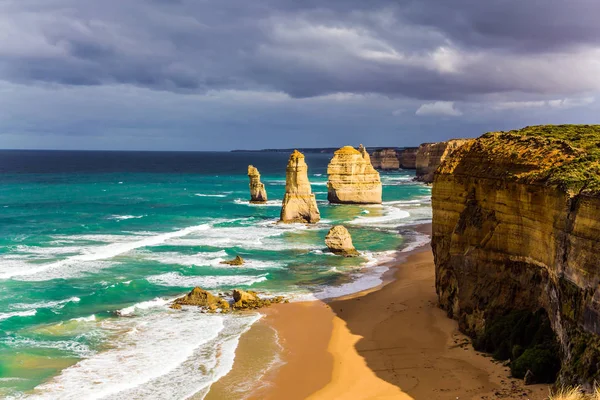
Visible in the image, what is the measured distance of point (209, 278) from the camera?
38.0 m

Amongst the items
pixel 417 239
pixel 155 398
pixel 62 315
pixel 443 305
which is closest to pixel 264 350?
pixel 155 398

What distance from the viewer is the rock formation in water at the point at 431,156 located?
4417 inches

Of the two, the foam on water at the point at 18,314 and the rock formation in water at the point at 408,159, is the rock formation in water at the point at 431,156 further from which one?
the foam on water at the point at 18,314

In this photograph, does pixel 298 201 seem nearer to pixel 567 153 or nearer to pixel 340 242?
pixel 340 242

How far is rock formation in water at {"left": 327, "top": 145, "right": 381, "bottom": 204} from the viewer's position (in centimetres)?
7831

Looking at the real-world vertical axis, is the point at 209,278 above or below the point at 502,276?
below

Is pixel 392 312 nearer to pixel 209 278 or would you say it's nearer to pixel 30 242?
pixel 209 278

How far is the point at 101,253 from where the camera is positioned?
45344mm

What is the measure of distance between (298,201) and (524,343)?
43265 mm

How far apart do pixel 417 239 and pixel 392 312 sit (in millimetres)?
25511

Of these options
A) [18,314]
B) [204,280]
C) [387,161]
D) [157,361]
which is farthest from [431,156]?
[157,361]

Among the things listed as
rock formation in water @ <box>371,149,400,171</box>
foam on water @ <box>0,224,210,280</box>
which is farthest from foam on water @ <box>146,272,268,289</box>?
rock formation in water @ <box>371,149,400,171</box>

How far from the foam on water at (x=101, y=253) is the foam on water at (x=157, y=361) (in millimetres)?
13133

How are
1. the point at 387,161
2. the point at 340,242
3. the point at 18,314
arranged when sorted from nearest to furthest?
the point at 18,314
the point at 340,242
the point at 387,161
